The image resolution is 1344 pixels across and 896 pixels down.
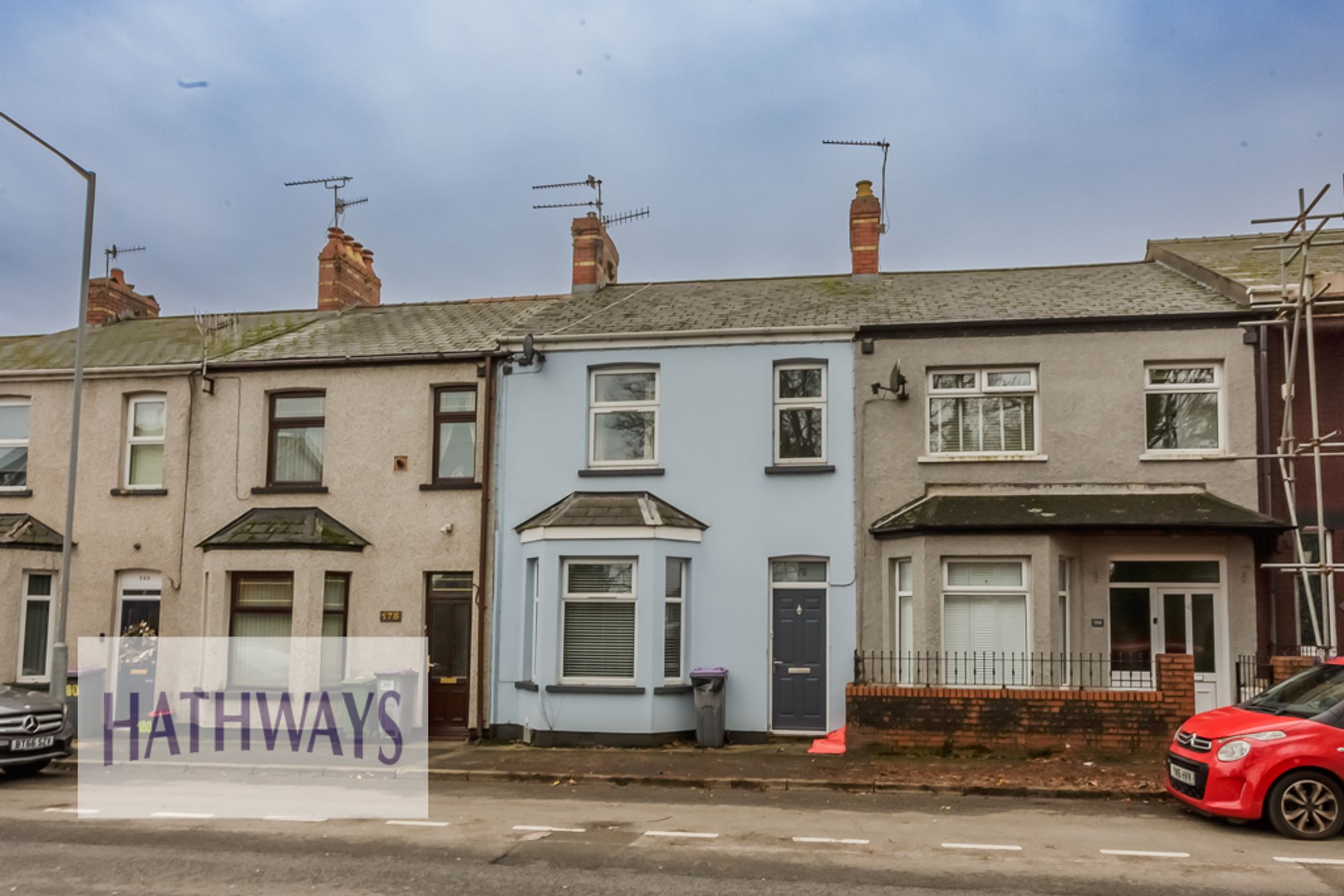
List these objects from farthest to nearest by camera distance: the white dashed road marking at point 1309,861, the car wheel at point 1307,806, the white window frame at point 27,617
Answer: the white window frame at point 27,617
the car wheel at point 1307,806
the white dashed road marking at point 1309,861

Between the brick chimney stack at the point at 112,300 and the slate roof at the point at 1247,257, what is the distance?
1994cm

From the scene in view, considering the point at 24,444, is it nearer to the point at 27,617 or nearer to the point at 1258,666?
the point at 27,617

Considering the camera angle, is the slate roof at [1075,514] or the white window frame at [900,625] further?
the white window frame at [900,625]

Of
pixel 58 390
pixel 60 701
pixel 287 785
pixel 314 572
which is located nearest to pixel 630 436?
pixel 314 572

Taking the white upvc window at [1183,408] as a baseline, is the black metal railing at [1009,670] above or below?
below

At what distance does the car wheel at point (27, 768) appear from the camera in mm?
13891

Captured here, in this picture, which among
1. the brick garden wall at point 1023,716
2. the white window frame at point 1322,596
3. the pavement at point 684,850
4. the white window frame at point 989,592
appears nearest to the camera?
the pavement at point 684,850

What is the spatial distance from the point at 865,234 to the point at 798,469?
5.38 m

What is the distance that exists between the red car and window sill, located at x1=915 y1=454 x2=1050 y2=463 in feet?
20.0

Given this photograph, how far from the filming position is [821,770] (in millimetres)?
13781

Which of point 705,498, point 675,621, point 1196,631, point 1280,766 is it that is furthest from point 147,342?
point 1280,766

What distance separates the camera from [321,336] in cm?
2048

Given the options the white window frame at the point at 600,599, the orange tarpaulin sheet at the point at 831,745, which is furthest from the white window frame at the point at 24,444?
the orange tarpaulin sheet at the point at 831,745

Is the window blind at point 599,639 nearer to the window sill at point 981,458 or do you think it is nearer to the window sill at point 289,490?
the window sill at point 289,490
